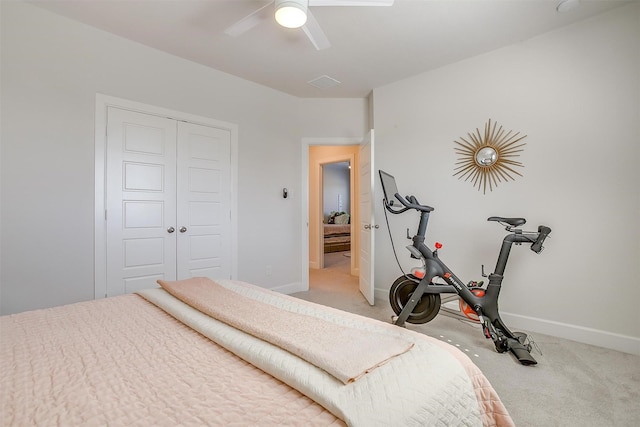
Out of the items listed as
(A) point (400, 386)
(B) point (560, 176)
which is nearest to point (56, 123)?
(A) point (400, 386)

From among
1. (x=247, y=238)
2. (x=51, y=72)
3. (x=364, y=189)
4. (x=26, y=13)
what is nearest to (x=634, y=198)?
(x=364, y=189)

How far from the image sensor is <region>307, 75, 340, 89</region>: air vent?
3.39 metres

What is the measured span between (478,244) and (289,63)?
2.68m

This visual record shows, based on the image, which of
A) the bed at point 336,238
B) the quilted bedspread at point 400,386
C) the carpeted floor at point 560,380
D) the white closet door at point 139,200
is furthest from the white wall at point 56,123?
the bed at point 336,238

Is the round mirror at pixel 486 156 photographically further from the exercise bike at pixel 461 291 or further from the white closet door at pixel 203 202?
the white closet door at pixel 203 202

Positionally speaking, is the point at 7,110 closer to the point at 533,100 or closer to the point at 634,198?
the point at 533,100

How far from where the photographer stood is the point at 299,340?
3.04ft

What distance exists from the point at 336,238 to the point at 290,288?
348cm

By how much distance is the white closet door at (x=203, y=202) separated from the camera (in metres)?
3.04

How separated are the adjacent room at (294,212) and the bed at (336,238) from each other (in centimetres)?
314

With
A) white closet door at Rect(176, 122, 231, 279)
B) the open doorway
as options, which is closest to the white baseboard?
the open doorway

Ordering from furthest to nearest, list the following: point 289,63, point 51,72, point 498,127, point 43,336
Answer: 1. point 289,63
2. point 498,127
3. point 51,72
4. point 43,336

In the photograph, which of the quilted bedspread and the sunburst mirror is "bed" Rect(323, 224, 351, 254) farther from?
the quilted bedspread

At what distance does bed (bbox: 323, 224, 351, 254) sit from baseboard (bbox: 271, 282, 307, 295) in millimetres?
2980
